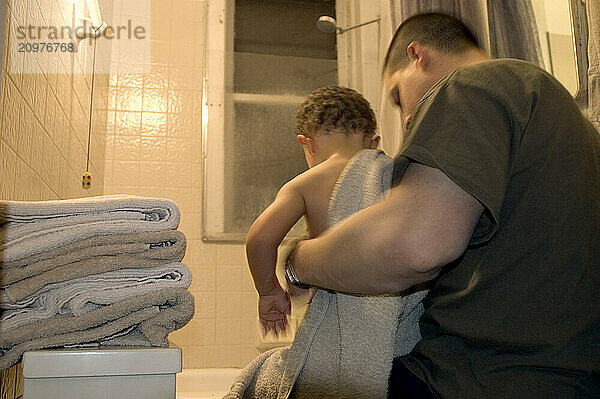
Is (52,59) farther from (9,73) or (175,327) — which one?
(175,327)

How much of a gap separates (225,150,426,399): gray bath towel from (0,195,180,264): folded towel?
11.4 inches

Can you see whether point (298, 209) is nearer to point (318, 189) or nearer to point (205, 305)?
point (318, 189)

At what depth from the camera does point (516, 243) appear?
76cm

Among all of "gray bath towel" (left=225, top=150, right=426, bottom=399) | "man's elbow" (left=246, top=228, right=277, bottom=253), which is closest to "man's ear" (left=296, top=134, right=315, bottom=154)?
"man's elbow" (left=246, top=228, right=277, bottom=253)

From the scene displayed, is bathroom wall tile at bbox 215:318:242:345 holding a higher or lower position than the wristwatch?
lower

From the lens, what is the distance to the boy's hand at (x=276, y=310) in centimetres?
133

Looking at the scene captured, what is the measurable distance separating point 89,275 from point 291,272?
1.11 feet

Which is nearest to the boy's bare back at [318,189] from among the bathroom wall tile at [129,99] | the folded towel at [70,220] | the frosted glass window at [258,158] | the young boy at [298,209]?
the young boy at [298,209]

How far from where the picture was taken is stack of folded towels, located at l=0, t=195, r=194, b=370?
0.70m

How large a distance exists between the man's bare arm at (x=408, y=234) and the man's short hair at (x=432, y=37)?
396 millimetres

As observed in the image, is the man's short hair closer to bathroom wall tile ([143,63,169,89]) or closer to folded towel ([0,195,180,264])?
folded towel ([0,195,180,264])

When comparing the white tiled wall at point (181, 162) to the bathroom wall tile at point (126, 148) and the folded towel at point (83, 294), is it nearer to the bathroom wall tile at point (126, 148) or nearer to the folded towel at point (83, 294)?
the bathroom wall tile at point (126, 148)

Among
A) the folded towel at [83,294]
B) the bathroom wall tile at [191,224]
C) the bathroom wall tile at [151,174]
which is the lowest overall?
the folded towel at [83,294]

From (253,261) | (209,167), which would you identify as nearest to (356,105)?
(253,261)
